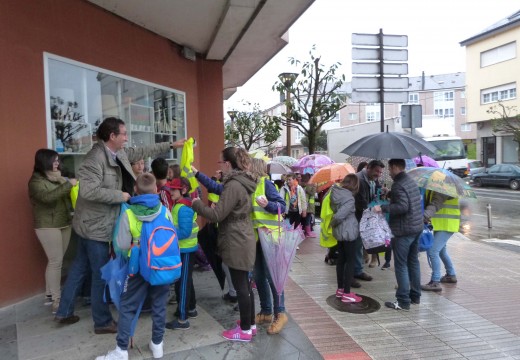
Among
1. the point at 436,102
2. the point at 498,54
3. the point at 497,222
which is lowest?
the point at 497,222

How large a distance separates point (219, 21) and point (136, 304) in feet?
15.5

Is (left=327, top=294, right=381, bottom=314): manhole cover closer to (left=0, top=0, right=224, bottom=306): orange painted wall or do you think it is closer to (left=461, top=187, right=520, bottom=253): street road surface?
(left=0, top=0, right=224, bottom=306): orange painted wall

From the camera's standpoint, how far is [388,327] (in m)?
4.16

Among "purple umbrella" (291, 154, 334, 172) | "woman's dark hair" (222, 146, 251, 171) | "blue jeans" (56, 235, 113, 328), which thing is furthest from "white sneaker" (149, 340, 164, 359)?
"purple umbrella" (291, 154, 334, 172)

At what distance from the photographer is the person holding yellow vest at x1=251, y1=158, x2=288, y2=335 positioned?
3.71 m

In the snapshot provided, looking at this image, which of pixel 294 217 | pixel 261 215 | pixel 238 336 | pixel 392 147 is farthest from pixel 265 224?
pixel 294 217

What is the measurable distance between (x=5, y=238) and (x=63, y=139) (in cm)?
138

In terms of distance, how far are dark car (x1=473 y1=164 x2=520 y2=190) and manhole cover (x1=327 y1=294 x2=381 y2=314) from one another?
21327 mm

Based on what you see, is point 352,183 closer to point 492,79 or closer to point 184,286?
point 184,286

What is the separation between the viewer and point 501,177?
2273 centimetres

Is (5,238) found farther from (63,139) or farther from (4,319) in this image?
(63,139)

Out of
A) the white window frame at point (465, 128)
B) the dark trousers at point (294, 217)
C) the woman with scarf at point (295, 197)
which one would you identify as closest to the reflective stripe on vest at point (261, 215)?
the woman with scarf at point (295, 197)

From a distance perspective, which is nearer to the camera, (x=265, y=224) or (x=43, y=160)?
(x=265, y=224)

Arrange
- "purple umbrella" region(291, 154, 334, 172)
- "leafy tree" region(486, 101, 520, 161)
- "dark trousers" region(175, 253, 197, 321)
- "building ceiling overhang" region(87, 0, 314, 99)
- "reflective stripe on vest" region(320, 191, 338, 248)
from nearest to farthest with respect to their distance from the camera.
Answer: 1. "dark trousers" region(175, 253, 197, 321)
2. "reflective stripe on vest" region(320, 191, 338, 248)
3. "building ceiling overhang" region(87, 0, 314, 99)
4. "purple umbrella" region(291, 154, 334, 172)
5. "leafy tree" region(486, 101, 520, 161)
